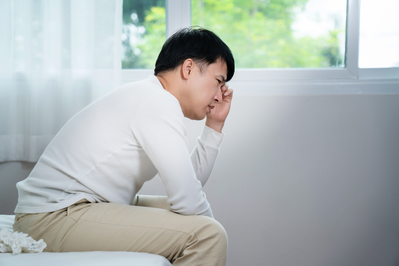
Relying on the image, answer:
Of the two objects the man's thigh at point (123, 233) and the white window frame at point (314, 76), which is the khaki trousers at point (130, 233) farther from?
the white window frame at point (314, 76)

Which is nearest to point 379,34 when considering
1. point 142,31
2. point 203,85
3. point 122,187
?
point 203,85

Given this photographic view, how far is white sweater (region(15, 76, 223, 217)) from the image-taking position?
834mm

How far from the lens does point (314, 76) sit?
1527mm

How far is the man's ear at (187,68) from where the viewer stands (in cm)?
99

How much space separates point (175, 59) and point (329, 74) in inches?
34.0

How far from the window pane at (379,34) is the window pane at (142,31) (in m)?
0.96

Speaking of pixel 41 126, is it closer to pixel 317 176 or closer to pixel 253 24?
pixel 253 24

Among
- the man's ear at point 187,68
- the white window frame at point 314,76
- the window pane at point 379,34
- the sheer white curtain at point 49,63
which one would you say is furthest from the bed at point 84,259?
the window pane at point 379,34

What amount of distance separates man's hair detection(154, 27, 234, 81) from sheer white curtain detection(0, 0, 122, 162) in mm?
442

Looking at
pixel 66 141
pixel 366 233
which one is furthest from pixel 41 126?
pixel 366 233

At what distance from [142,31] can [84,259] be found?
1195 mm

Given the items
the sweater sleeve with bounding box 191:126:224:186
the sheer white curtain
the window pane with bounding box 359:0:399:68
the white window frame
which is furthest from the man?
the window pane with bounding box 359:0:399:68

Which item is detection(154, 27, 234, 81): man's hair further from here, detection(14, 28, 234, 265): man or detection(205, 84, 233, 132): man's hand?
detection(205, 84, 233, 132): man's hand

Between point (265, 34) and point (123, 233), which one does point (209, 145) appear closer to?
point (123, 233)
